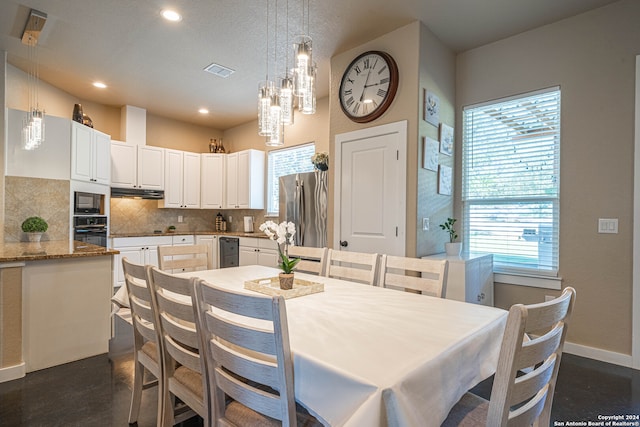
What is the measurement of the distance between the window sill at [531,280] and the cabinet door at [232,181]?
4210mm

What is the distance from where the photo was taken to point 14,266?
2.34 meters

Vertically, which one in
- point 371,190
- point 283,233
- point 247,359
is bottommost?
point 247,359

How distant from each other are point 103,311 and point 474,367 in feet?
9.47

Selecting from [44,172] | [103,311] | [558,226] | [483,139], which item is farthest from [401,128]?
[44,172]

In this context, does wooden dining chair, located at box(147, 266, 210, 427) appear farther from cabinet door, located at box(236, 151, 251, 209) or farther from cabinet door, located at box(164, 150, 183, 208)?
cabinet door, located at box(164, 150, 183, 208)

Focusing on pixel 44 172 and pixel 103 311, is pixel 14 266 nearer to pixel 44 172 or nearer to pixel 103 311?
pixel 103 311

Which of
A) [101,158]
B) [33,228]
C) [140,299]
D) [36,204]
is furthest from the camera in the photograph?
[101,158]

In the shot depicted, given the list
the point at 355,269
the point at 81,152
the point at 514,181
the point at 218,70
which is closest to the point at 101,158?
the point at 81,152

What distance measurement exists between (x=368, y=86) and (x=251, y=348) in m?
2.93

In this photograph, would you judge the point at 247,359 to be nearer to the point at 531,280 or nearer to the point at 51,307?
the point at 51,307

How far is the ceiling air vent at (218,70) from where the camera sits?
3834mm

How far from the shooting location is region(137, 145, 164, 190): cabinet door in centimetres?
529

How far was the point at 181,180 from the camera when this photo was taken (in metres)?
5.78

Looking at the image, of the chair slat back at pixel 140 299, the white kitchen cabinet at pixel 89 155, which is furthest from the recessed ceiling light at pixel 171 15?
the chair slat back at pixel 140 299
